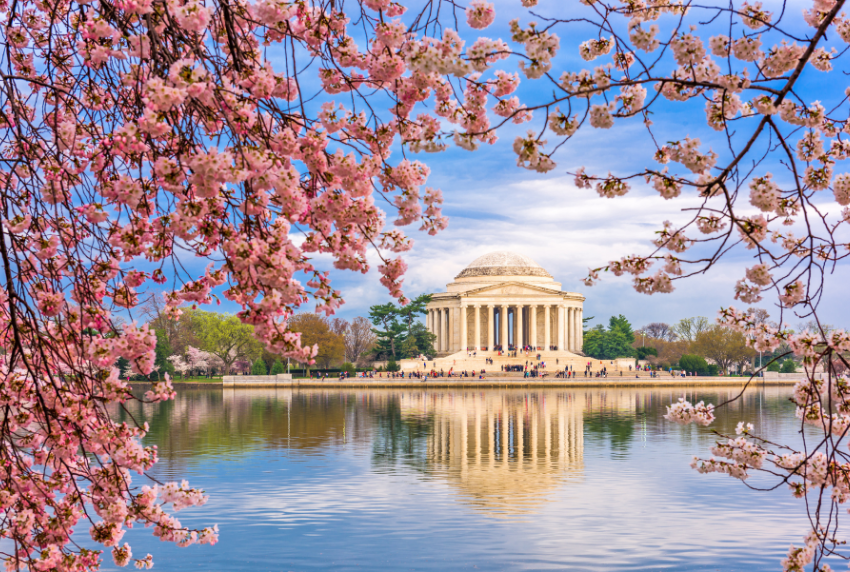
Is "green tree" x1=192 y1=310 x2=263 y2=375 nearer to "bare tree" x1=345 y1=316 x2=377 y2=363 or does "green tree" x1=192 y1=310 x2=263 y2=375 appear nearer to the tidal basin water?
"bare tree" x1=345 y1=316 x2=377 y2=363

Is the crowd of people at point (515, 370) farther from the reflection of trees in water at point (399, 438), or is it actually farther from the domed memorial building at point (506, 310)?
the reflection of trees in water at point (399, 438)

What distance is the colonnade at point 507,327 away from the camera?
377 feet

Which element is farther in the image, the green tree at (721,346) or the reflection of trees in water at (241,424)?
the green tree at (721,346)

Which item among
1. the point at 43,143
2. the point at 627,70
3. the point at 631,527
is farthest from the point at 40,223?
the point at 631,527

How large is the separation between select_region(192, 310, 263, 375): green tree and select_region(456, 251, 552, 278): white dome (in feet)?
131

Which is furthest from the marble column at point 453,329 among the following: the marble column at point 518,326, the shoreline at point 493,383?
the shoreline at point 493,383

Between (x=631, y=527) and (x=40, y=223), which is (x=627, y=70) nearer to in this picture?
(x=40, y=223)

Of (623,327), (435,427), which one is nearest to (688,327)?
(623,327)

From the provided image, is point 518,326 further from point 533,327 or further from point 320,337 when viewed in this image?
point 320,337

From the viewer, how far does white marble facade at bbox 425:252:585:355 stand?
114125mm

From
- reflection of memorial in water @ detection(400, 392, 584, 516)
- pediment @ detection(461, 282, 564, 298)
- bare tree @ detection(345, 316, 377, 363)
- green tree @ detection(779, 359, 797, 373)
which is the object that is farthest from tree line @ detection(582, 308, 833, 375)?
reflection of memorial in water @ detection(400, 392, 584, 516)

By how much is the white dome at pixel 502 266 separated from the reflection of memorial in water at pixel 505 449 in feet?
228

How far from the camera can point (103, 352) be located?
21.5 ft

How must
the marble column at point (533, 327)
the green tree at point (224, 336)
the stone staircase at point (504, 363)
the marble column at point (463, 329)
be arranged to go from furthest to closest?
the marble column at point (533, 327)
the marble column at point (463, 329)
the stone staircase at point (504, 363)
the green tree at point (224, 336)
